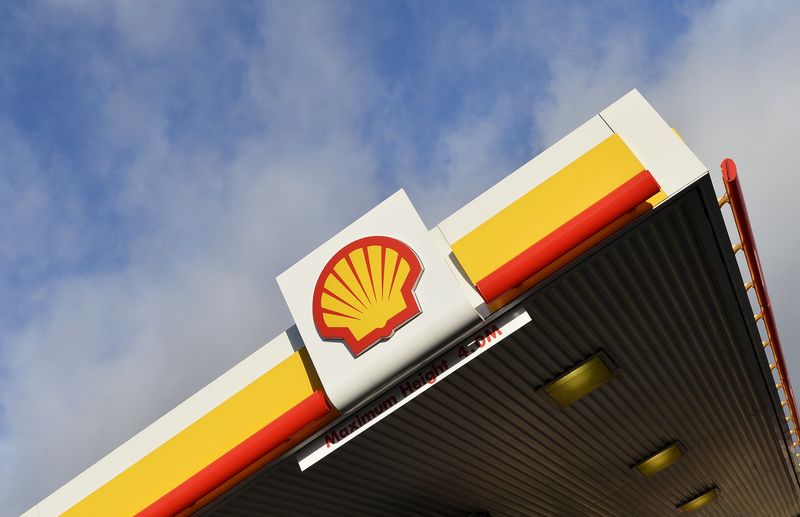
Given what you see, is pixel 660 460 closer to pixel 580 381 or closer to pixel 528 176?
pixel 580 381

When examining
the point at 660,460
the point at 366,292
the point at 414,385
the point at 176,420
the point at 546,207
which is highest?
the point at 176,420

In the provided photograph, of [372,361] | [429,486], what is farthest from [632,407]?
[372,361]

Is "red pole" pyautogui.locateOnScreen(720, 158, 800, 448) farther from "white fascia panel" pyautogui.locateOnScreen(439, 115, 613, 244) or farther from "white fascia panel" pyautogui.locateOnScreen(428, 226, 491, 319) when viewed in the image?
"white fascia panel" pyautogui.locateOnScreen(428, 226, 491, 319)

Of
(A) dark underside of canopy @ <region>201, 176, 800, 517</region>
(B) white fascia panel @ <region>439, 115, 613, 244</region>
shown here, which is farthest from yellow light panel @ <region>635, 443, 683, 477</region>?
(B) white fascia panel @ <region>439, 115, 613, 244</region>

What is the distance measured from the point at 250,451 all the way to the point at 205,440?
103cm

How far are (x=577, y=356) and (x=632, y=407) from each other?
313cm

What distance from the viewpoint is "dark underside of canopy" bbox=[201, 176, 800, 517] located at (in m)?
8.48

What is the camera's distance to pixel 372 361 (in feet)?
26.0

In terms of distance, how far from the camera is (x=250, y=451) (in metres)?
7.96

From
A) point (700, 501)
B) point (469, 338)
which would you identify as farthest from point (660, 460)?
point (469, 338)

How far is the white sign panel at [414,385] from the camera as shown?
792cm

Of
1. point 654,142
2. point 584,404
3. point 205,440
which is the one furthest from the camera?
point 584,404

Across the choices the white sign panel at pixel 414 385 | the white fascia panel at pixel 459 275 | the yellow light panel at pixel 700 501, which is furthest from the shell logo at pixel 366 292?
the yellow light panel at pixel 700 501

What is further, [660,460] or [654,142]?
[660,460]
